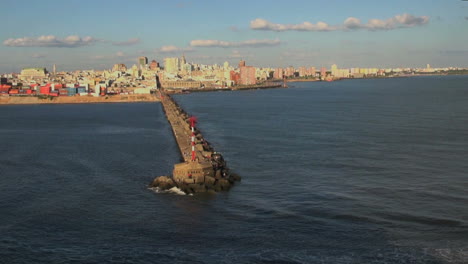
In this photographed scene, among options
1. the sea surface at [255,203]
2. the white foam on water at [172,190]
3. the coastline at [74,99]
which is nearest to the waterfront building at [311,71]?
the coastline at [74,99]

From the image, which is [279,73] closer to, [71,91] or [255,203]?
[71,91]

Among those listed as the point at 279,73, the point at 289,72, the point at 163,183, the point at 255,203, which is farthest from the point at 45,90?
the point at 289,72

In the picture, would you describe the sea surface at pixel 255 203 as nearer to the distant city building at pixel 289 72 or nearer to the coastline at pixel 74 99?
the coastline at pixel 74 99

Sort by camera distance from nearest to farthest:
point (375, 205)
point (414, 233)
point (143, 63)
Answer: point (414, 233)
point (375, 205)
point (143, 63)

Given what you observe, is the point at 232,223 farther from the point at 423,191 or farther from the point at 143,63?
the point at 143,63

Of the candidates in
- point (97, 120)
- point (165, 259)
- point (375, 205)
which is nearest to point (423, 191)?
point (375, 205)

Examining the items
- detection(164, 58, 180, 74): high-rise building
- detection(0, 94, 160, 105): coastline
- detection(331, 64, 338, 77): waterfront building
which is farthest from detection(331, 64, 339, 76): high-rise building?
detection(0, 94, 160, 105): coastline

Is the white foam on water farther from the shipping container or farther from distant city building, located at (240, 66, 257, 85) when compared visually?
distant city building, located at (240, 66, 257, 85)

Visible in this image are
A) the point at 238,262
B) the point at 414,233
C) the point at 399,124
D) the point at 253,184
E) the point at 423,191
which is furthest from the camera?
the point at 399,124
